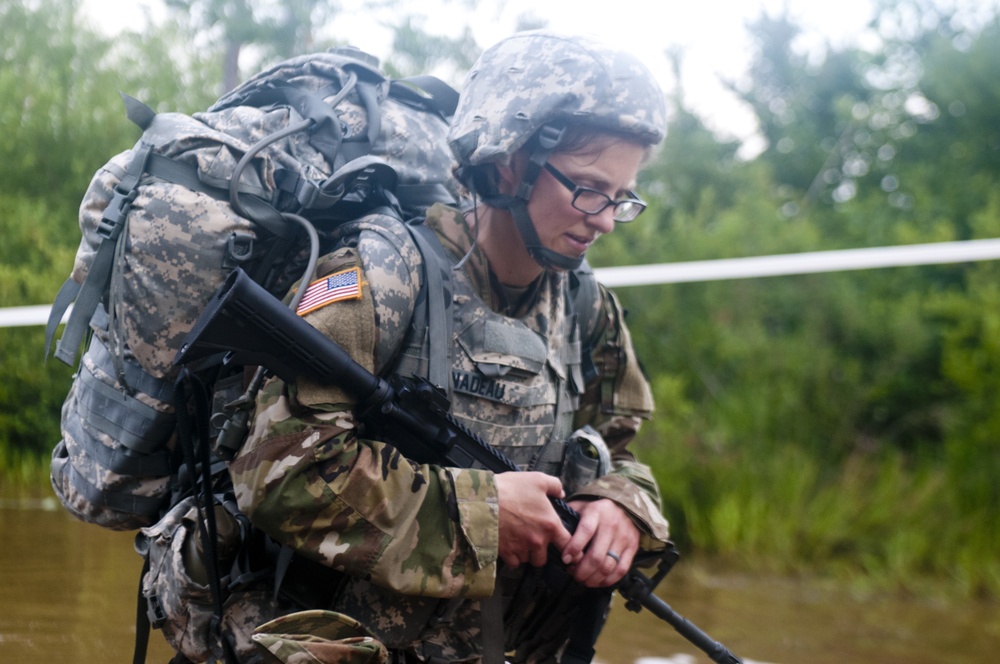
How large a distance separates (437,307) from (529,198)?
34cm

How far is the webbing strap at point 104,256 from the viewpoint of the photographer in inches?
79.0

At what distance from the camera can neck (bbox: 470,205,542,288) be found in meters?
2.29

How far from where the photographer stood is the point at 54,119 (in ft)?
21.6

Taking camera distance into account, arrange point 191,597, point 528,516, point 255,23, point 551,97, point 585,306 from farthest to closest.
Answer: point 255,23
point 585,306
point 551,97
point 191,597
point 528,516

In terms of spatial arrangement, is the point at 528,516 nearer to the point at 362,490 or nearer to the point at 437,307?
the point at 362,490

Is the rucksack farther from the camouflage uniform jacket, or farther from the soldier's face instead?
the soldier's face

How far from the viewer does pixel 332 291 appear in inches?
76.4

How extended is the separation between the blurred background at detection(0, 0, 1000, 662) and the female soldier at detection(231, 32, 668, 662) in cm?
217

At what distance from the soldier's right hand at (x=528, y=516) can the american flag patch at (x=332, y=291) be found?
0.45m

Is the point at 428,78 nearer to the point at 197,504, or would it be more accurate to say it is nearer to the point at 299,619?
the point at 197,504

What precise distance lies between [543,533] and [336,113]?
3.29 feet

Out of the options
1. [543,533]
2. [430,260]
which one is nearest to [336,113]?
[430,260]

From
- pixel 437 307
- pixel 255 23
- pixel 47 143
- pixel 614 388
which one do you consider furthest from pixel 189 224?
pixel 255 23

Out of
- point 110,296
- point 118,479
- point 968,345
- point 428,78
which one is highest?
point 428,78
